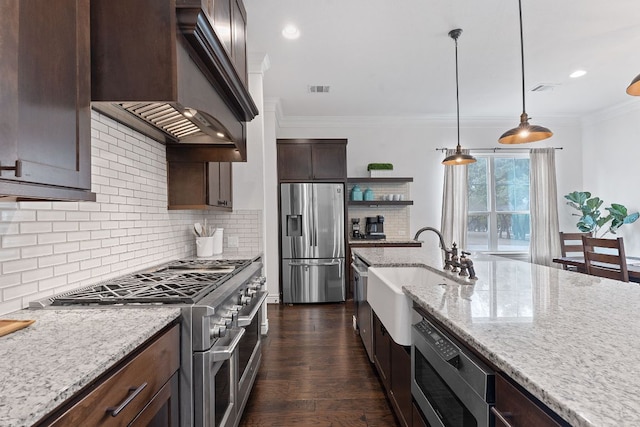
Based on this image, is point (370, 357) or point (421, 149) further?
point (421, 149)

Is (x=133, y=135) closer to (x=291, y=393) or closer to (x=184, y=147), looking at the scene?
(x=184, y=147)

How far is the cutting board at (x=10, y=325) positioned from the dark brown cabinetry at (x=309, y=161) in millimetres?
3708

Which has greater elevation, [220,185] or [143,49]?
[143,49]

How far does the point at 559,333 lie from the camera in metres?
0.88

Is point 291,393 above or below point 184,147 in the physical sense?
below

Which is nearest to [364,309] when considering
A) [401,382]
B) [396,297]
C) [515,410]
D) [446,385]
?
[401,382]

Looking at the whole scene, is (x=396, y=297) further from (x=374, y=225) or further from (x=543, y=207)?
(x=543, y=207)

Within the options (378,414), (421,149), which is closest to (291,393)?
(378,414)

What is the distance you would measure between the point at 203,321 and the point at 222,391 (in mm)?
475

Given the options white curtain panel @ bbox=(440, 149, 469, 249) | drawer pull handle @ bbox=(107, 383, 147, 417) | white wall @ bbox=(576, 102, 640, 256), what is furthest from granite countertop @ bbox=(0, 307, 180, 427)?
white wall @ bbox=(576, 102, 640, 256)

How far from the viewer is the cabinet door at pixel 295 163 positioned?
4578 mm

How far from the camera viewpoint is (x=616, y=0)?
8.16ft

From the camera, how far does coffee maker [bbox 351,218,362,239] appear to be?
5.02 meters

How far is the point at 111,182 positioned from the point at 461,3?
2.84 meters
